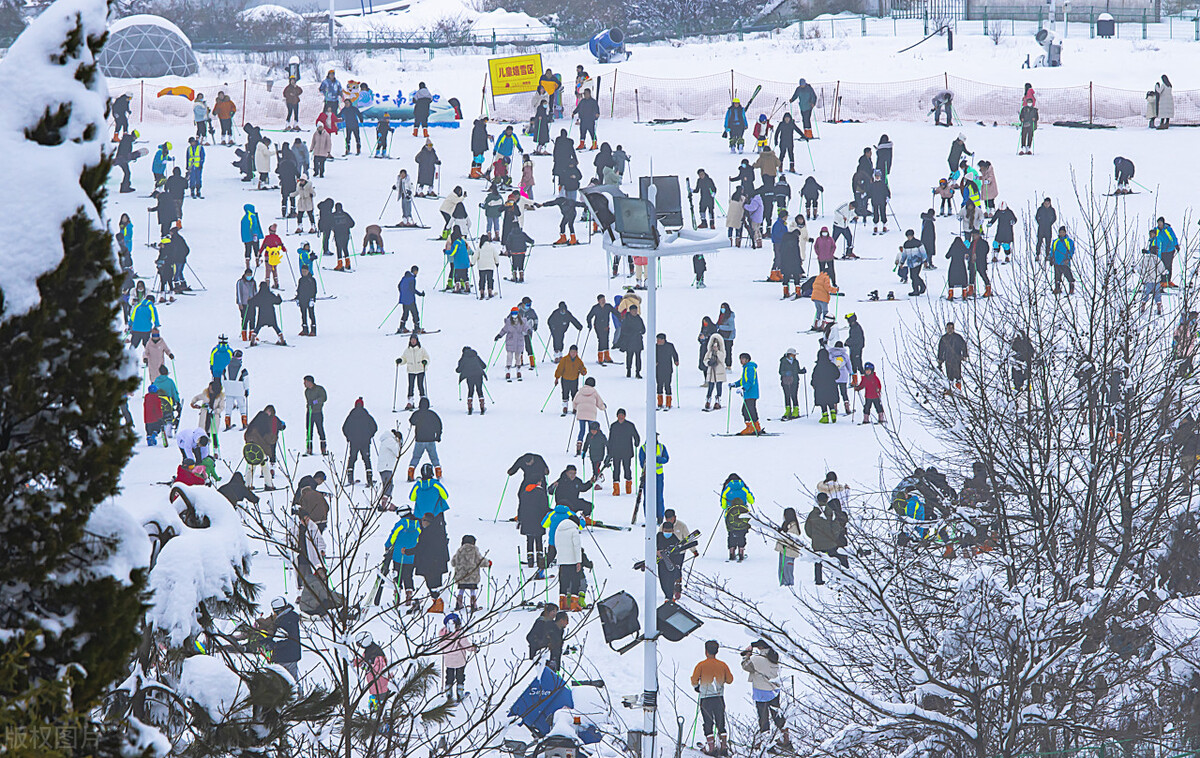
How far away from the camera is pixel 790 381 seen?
786 inches

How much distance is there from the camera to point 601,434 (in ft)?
57.6

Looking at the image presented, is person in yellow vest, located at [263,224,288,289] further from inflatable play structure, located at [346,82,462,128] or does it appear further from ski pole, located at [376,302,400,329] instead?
inflatable play structure, located at [346,82,462,128]

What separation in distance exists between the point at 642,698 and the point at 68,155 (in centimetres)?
896

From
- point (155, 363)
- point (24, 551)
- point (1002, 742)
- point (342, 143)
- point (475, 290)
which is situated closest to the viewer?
point (24, 551)

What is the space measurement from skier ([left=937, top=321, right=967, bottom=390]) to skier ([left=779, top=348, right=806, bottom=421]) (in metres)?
2.83

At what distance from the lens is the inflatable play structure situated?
121 ft

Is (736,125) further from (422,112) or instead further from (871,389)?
(871,389)

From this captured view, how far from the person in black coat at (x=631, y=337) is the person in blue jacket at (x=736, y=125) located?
41.6 feet

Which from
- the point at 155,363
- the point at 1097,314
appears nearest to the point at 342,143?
the point at 155,363

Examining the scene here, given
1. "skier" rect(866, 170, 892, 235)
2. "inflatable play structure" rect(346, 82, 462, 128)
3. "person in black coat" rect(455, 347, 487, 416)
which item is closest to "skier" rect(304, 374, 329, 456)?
"person in black coat" rect(455, 347, 487, 416)

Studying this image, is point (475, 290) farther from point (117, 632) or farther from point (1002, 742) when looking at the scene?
point (117, 632)

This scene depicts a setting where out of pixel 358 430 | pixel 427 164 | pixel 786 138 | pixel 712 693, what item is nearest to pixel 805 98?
pixel 786 138

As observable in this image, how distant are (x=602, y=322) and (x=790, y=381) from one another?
10.8 ft

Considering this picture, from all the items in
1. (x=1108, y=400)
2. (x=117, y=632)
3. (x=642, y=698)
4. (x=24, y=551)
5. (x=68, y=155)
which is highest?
(x=68, y=155)
